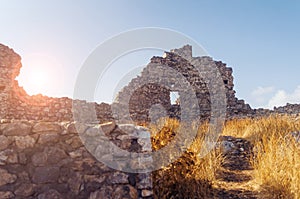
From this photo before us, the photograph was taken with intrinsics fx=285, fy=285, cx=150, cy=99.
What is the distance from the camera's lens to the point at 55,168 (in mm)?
3043

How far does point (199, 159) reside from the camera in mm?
4613

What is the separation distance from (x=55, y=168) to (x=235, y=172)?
135 inches

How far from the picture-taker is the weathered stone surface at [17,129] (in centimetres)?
305

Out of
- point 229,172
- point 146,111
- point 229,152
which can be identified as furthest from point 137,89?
point 229,172

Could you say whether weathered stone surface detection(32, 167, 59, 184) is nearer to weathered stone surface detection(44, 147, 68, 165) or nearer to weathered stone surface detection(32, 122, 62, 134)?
weathered stone surface detection(44, 147, 68, 165)

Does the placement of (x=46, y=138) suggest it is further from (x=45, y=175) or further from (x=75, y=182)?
(x=75, y=182)

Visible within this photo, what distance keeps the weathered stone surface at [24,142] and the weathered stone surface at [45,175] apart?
0.89 feet

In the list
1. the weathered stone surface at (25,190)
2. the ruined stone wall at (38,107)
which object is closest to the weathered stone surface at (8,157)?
the weathered stone surface at (25,190)

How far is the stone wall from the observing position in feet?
9.70

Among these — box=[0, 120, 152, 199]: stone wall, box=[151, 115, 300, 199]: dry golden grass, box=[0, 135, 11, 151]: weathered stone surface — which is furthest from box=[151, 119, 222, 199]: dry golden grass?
box=[0, 135, 11, 151]: weathered stone surface

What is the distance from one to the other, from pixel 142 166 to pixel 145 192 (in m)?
0.28

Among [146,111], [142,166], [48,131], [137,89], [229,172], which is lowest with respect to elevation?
[229,172]

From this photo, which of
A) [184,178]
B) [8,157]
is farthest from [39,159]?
→ [184,178]

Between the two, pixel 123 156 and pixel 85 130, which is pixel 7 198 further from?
pixel 123 156
